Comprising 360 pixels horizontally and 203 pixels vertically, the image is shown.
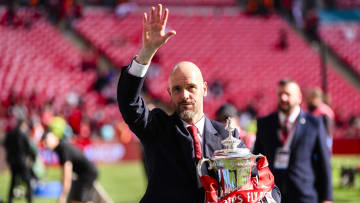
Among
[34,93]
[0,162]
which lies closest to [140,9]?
[34,93]

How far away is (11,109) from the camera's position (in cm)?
2392

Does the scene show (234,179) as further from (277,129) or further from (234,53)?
(234,53)

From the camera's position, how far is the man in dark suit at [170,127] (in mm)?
3428

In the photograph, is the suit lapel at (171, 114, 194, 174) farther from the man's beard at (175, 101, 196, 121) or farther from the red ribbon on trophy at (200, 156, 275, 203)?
the red ribbon on trophy at (200, 156, 275, 203)

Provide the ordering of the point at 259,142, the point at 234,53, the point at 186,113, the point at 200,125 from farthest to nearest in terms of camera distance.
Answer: the point at 234,53 → the point at 259,142 → the point at 200,125 → the point at 186,113

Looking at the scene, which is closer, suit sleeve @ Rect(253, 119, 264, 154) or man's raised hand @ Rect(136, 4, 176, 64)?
man's raised hand @ Rect(136, 4, 176, 64)

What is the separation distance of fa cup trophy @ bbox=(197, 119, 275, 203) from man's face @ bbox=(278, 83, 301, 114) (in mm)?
2447

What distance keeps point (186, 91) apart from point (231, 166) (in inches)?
19.1

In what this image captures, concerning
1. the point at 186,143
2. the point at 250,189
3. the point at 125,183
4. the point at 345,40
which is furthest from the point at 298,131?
the point at 345,40

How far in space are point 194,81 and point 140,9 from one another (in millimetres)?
32346

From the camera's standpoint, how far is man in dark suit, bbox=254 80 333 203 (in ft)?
18.7

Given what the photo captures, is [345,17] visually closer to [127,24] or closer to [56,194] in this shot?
[127,24]

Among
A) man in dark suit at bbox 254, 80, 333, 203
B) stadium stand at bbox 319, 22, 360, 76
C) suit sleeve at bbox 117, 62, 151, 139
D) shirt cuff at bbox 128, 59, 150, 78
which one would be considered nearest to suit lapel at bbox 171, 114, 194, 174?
suit sleeve at bbox 117, 62, 151, 139

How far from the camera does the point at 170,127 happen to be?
A: 11.9ft
